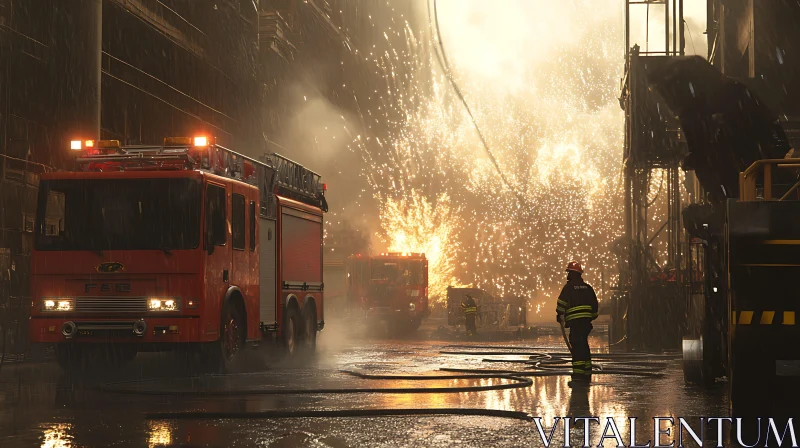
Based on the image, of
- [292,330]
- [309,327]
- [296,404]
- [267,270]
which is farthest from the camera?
[309,327]

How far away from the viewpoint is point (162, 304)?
15359mm

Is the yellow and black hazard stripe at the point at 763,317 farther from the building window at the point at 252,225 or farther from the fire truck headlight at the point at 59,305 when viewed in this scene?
the building window at the point at 252,225

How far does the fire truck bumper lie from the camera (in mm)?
15289

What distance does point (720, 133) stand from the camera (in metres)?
14.7

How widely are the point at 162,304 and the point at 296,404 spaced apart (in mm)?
3958

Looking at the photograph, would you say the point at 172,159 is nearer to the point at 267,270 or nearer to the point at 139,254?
the point at 139,254

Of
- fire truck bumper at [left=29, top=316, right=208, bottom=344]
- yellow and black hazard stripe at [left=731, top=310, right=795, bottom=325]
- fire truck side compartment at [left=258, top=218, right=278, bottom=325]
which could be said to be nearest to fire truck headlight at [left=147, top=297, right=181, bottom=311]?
fire truck bumper at [left=29, top=316, right=208, bottom=344]

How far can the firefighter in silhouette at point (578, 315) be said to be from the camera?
15.6m

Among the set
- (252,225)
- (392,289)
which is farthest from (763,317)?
(392,289)

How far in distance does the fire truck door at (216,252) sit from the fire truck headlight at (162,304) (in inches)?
15.0

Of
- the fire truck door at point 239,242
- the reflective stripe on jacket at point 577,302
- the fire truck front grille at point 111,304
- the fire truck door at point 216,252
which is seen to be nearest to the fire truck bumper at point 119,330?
the fire truck front grille at point 111,304

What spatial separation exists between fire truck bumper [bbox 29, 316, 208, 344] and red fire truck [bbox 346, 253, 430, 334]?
73.4ft

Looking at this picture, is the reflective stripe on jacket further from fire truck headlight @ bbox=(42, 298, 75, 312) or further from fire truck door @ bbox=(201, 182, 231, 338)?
fire truck headlight @ bbox=(42, 298, 75, 312)

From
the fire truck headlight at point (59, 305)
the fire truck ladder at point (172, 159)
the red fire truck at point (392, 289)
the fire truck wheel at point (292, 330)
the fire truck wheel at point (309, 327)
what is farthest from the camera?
the red fire truck at point (392, 289)
